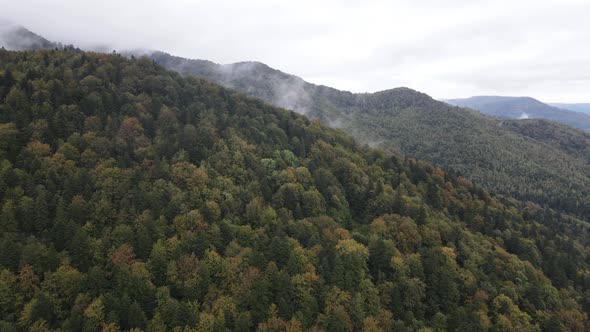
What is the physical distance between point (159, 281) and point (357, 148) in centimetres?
10990

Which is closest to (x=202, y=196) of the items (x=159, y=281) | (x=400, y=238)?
(x=159, y=281)

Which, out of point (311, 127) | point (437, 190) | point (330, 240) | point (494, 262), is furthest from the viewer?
point (311, 127)

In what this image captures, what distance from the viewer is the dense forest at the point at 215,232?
6869 cm

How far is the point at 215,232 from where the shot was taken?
84.7 m

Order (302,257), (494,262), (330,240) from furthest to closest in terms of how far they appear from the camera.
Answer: (494,262) → (330,240) → (302,257)

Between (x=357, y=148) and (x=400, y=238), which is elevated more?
(x=357, y=148)

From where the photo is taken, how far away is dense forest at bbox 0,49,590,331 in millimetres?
68688

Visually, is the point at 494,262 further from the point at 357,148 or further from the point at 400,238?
the point at 357,148

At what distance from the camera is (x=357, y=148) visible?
15988cm


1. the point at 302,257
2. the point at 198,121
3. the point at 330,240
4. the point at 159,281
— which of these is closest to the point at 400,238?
the point at 330,240

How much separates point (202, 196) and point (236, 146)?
29396mm

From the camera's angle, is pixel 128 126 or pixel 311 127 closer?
pixel 128 126

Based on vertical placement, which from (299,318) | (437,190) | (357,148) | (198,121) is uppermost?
(198,121)

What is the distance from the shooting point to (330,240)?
92688mm
